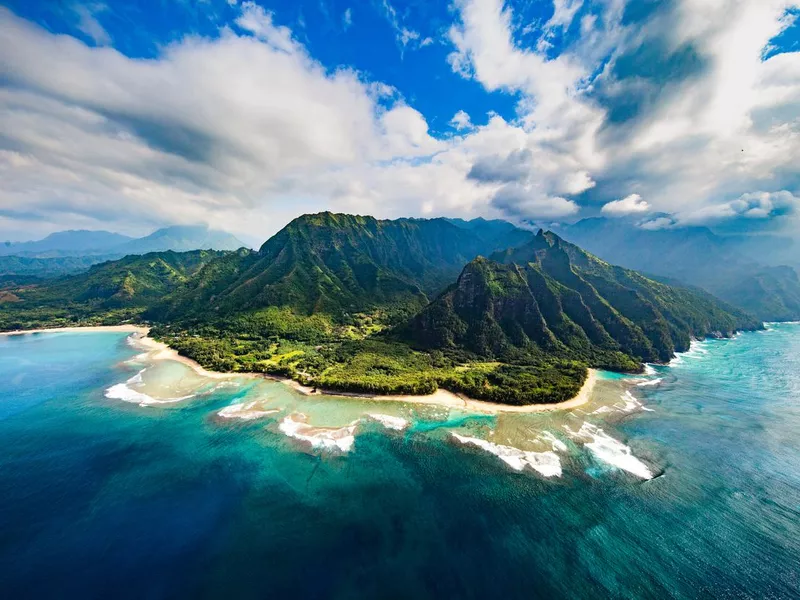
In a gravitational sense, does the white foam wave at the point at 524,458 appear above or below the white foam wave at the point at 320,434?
below

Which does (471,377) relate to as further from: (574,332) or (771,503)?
(574,332)

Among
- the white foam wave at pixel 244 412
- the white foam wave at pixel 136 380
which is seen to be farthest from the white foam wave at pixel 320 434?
the white foam wave at pixel 136 380

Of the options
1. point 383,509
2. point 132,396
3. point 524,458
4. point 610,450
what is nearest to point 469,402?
point 524,458

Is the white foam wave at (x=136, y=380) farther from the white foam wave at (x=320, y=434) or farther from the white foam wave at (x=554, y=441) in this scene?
the white foam wave at (x=554, y=441)

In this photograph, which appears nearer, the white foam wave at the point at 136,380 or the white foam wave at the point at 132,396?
the white foam wave at the point at 132,396

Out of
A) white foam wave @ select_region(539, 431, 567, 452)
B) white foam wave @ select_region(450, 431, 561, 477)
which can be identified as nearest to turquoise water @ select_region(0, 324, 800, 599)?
white foam wave @ select_region(539, 431, 567, 452)

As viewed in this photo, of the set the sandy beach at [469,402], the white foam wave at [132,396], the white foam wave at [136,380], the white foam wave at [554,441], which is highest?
the white foam wave at [136,380]

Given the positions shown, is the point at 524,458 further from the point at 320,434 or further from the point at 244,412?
the point at 244,412
